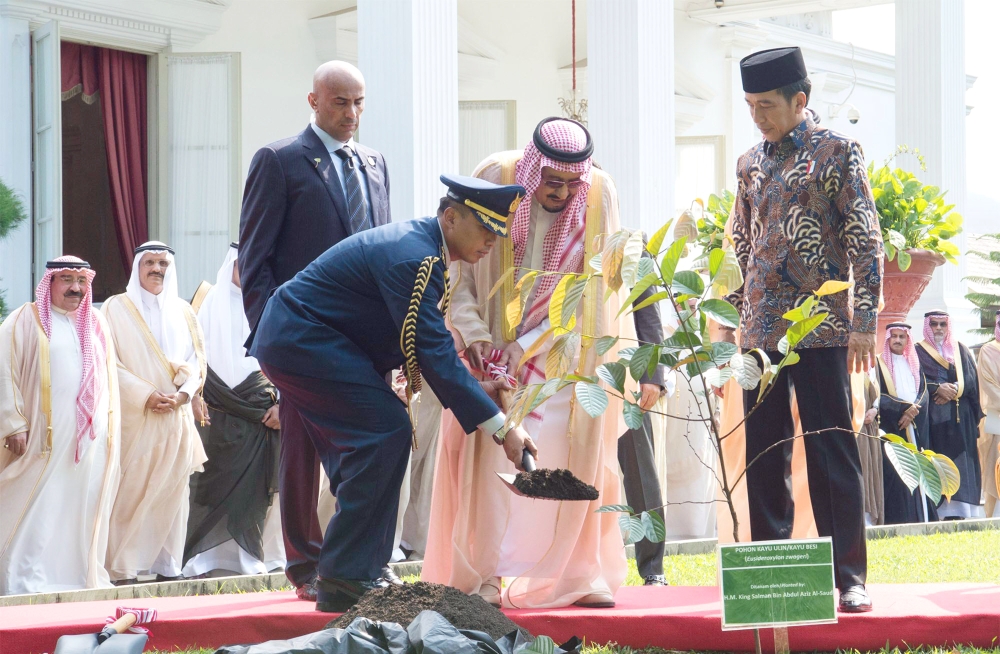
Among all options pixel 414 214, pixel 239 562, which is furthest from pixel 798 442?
pixel 414 214

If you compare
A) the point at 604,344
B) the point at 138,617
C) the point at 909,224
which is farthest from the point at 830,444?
the point at 909,224

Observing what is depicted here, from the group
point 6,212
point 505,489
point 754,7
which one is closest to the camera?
point 505,489

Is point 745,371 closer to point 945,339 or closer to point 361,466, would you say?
point 361,466

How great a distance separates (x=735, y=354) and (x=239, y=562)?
468 cm

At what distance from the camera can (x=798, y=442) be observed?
4945 mm

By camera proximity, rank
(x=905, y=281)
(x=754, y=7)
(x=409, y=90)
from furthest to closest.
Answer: (x=754, y=7)
(x=409, y=90)
(x=905, y=281)

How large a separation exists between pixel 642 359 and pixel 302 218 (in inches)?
63.7

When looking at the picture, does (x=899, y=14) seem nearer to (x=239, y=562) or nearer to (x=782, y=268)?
(x=239, y=562)

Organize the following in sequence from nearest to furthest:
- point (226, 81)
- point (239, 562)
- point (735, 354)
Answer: point (735, 354) → point (239, 562) → point (226, 81)

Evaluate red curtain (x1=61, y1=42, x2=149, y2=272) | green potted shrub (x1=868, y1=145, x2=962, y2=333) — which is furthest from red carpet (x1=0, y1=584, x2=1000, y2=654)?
red curtain (x1=61, y1=42, x2=149, y2=272)

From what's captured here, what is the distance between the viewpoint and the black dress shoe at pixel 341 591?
4113mm

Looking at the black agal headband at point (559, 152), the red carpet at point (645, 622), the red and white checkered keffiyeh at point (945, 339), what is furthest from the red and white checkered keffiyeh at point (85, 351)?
the red and white checkered keffiyeh at point (945, 339)

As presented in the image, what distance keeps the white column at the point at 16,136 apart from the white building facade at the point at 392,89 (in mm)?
12

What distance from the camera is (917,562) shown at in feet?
21.9
